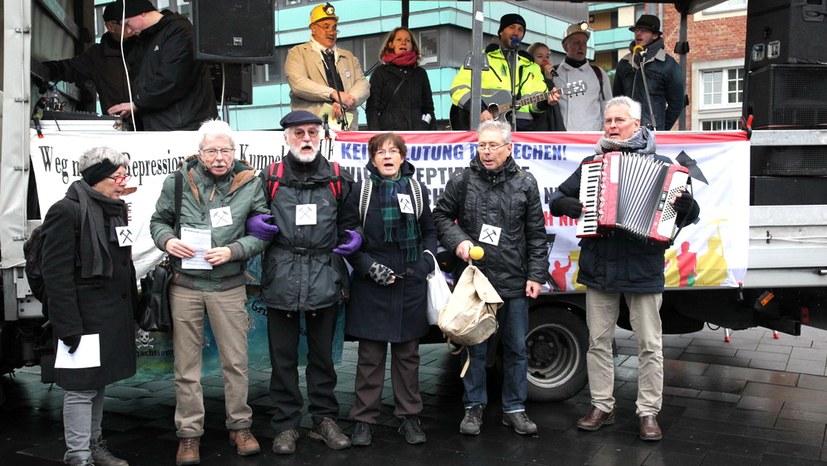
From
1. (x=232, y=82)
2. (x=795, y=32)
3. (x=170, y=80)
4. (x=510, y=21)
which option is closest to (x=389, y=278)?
(x=170, y=80)

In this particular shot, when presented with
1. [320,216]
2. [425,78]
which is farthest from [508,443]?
[425,78]

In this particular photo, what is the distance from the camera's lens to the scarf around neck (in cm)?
436

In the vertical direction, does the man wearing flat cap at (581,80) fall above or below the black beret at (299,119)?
above

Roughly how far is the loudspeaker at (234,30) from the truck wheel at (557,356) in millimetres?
2642

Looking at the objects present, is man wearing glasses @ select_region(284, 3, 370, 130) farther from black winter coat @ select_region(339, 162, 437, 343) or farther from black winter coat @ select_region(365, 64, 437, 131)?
black winter coat @ select_region(339, 162, 437, 343)

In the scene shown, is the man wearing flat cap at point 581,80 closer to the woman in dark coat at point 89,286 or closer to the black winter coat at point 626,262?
the black winter coat at point 626,262

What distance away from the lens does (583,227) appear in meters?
5.07

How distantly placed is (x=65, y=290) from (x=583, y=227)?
2992 mm

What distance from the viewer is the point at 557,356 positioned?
19.3ft

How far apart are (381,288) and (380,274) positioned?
5.9 inches

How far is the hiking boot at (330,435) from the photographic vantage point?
195 inches

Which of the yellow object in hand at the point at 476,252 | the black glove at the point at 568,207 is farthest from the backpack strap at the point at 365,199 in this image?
the black glove at the point at 568,207

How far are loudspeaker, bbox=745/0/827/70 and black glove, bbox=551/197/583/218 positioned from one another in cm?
204

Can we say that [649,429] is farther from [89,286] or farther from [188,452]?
[89,286]
